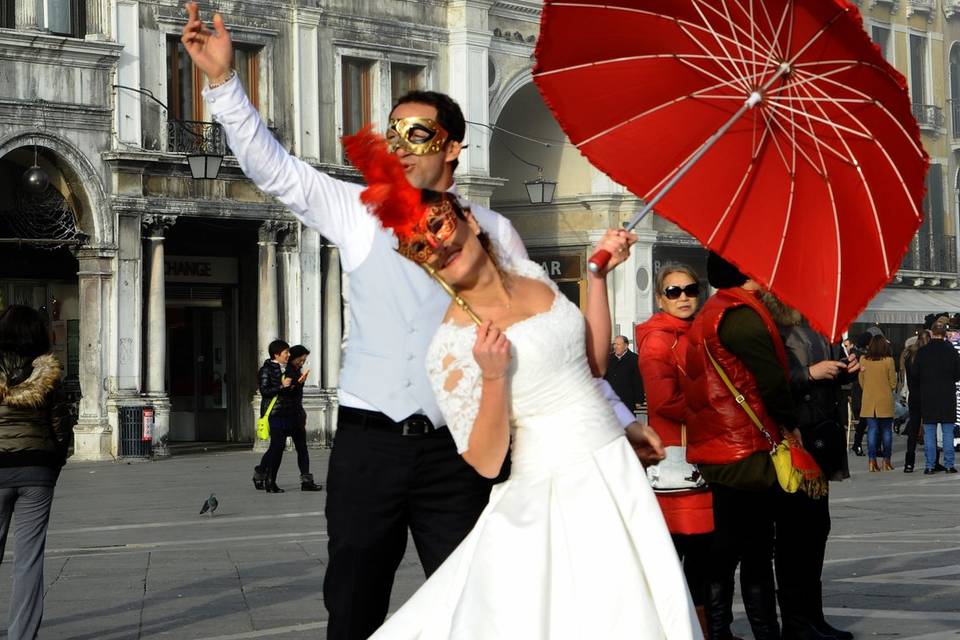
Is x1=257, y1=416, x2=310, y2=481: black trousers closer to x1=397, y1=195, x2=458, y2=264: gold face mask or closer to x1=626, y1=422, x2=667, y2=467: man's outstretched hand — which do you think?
x1=626, y1=422, x2=667, y2=467: man's outstretched hand

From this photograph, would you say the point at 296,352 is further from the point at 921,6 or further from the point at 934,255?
the point at 921,6

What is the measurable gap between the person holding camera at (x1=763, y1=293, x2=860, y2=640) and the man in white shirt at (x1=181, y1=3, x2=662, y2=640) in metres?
3.09

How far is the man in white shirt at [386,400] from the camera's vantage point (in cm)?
563

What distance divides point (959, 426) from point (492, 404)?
21.4m

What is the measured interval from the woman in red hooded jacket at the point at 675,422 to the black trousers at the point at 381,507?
2.73 meters

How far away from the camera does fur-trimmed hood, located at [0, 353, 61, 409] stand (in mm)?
8961

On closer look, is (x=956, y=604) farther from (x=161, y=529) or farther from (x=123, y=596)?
(x=161, y=529)

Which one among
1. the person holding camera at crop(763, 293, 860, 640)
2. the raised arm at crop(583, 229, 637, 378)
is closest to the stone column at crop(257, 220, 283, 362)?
the person holding camera at crop(763, 293, 860, 640)

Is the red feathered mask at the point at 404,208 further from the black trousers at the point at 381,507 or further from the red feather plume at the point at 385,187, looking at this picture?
the black trousers at the point at 381,507

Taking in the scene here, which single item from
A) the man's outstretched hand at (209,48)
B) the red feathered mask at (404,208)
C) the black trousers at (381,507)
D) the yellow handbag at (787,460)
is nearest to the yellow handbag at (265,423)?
the yellow handbag at (787,460)

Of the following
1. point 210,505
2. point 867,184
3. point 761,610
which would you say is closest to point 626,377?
point 210,505

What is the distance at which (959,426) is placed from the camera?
25.4 meters

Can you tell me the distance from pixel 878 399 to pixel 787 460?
14827mm

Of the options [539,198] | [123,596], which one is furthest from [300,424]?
[539,198]
